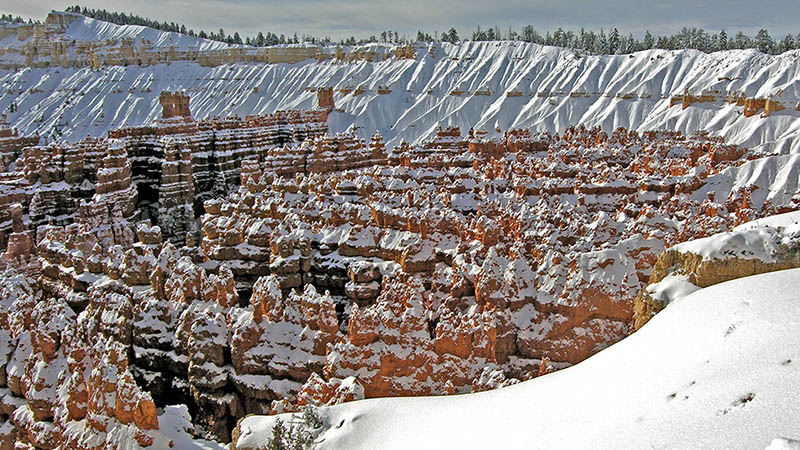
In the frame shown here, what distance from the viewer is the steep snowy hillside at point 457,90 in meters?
66.0

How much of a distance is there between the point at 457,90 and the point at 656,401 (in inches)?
3200

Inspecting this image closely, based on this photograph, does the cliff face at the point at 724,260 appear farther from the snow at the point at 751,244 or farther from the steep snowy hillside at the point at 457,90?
the steep snowy hillside at the point at 457,90

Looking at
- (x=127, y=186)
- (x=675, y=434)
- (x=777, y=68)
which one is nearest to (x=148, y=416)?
(x=675, y=434)

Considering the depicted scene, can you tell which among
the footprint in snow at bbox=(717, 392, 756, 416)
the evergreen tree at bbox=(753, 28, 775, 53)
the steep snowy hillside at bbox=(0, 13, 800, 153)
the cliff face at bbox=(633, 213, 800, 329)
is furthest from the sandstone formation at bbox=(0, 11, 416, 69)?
the footprint in snow at bbox=(717, 392, 756, 416)

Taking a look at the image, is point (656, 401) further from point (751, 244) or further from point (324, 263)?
point (324, 263)

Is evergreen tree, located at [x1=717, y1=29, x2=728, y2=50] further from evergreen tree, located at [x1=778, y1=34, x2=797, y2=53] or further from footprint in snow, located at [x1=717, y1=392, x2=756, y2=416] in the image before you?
footprint in snow, located at [x1=717, y1=392, x2=756, y2=416]

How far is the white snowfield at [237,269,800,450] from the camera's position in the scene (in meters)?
5.49

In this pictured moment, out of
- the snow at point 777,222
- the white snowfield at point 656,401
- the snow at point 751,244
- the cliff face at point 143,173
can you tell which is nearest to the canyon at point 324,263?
the snow at point 751,244

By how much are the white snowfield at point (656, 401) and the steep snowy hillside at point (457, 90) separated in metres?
51.6

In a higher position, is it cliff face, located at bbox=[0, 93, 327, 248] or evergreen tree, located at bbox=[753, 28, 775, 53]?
evergreen tree, located at bbox=[753, 28, 775, 53]

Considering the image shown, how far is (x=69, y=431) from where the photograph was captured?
35.9ft

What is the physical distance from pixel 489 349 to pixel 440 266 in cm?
546

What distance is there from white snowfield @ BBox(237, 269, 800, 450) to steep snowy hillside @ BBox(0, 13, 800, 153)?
5161cm

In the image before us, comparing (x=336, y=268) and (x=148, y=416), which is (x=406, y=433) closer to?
(x=148, y=416)
